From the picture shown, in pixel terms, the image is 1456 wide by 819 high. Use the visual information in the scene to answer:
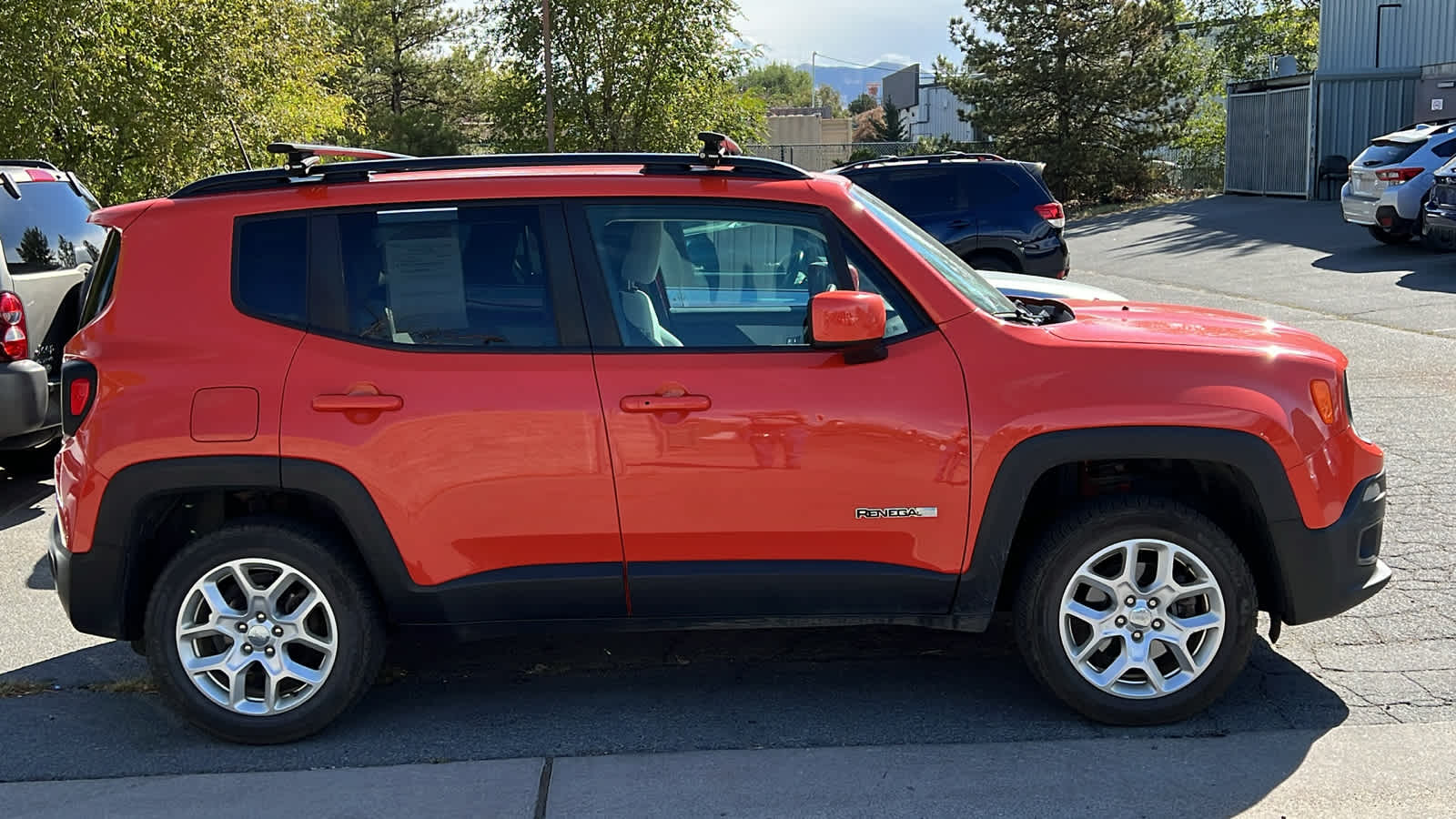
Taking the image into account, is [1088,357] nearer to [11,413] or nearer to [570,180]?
[570,180]

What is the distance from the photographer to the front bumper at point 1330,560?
4.06 m

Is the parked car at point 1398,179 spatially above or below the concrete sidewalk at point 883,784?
above

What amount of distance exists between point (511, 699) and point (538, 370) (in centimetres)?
124

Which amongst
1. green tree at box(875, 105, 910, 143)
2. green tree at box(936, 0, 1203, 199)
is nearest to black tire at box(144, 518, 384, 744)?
green tree at box(936, 0, 1203, 199)

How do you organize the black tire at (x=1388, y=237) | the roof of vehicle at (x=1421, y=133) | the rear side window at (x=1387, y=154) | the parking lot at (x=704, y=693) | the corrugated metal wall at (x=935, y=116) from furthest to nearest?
the corrugated metal wall at (x=935, y=116) < the black tire at (x=1388, y=237) < the roof of vehicle at (x=1421, y=133) < the rear side window at (x=1387, y=154) < the parking lot at (x=704, y=693)

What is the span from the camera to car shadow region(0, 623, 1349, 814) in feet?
13.6

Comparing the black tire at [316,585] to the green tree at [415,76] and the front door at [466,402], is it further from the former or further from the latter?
the green tree at [415,76]

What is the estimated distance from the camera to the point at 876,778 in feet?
12.7

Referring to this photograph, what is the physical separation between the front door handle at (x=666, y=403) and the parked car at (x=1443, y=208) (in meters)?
14.3

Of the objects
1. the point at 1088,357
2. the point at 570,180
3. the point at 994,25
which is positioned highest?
the point at 994,25

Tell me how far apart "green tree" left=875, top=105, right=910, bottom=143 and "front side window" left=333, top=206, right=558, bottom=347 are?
66.4m

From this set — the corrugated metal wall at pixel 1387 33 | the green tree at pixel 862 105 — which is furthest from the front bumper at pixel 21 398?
the green tree at pixel 862 105

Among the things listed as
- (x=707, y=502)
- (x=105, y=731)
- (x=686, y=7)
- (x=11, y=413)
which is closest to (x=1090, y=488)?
(x=707, y=502)

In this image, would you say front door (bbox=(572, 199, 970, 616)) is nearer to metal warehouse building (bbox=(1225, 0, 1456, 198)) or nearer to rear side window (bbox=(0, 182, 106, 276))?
rear side window (bbox=(0, 182, 106, 276))
